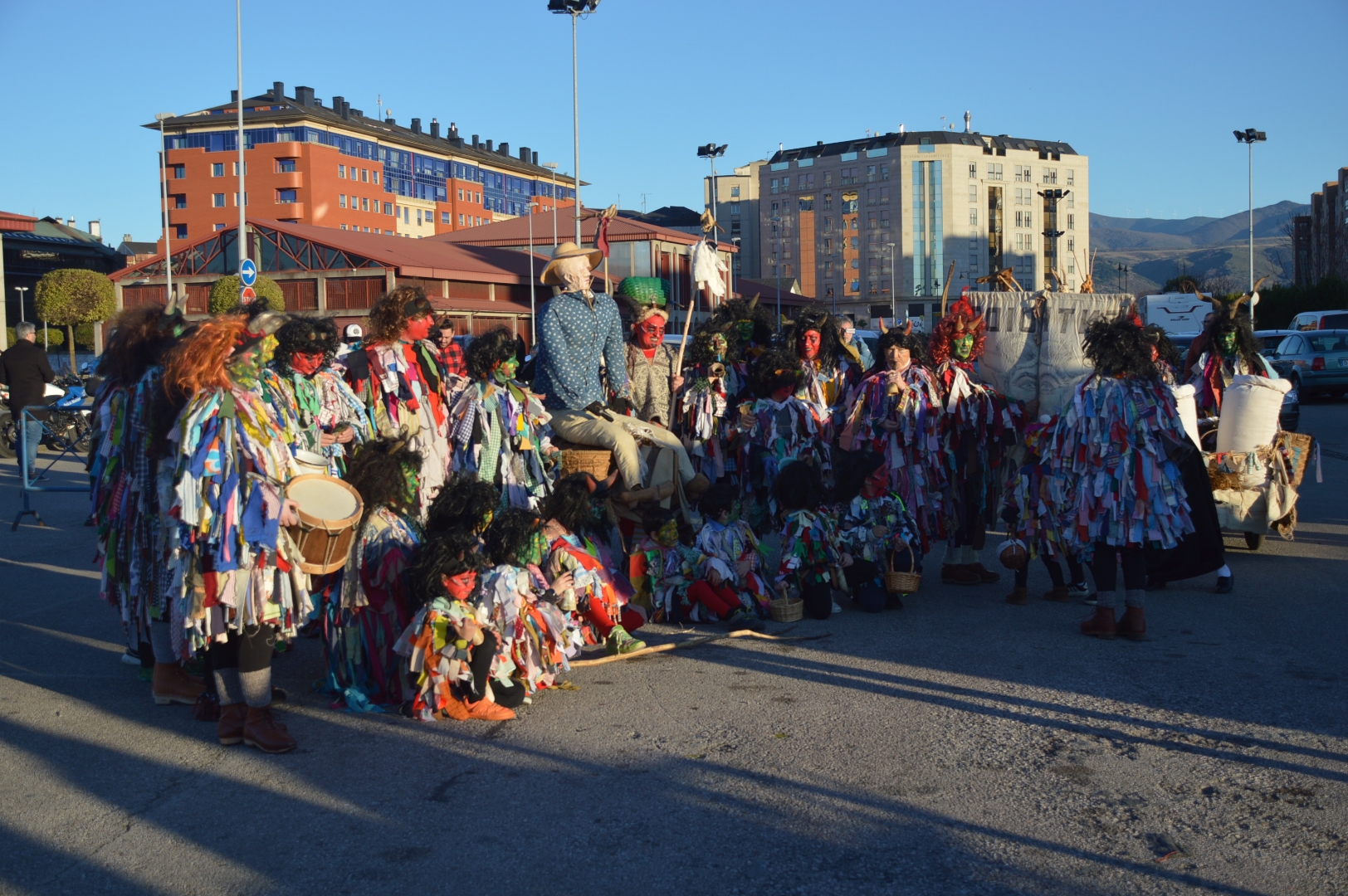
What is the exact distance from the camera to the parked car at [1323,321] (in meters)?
32.7

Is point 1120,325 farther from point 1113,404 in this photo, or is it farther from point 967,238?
point 967,238

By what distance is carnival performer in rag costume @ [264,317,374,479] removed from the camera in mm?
5270

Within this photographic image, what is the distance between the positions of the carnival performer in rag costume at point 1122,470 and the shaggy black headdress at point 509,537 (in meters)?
3.15

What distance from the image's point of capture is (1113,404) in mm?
6426

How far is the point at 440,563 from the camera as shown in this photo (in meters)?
5.27

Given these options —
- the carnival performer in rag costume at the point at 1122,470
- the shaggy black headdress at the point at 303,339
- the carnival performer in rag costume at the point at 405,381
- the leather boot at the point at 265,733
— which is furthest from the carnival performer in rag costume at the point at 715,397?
the leather boot at the point at 265,733

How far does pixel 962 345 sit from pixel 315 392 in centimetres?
Answer: 455

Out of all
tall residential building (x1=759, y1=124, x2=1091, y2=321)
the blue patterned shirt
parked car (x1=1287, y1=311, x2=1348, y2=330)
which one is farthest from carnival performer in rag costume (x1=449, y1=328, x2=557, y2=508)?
tall residential building (x1=759, y1=124, x2=1091, y2=321)

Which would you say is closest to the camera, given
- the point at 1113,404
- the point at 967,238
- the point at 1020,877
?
the point at 1020,877

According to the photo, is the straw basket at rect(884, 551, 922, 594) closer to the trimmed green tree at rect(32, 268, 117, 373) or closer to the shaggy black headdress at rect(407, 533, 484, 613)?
the shaggy black headdress at rect(407, 533, 484, 613)

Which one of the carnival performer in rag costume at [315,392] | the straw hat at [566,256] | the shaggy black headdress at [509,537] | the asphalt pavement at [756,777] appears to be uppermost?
the straw hat at [566,256]

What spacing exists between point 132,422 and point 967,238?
12573cm

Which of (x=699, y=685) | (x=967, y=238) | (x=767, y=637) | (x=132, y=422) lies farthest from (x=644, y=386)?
(x=967, y=238)

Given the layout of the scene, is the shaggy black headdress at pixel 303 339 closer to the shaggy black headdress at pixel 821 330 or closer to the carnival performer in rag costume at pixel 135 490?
the carnival performer in rag costume at pixel 135 490
